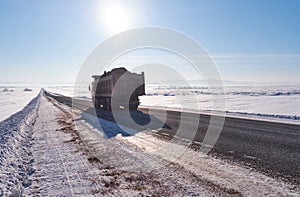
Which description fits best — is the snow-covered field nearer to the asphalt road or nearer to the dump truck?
→ the asphalt road

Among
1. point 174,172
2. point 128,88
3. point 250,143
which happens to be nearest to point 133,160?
point 174,172

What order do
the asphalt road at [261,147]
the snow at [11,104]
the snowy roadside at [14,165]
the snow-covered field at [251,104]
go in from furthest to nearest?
1. the snow at [11,104]
2. the snow-covered field at [251,104]
3. the asphalt road at [261,147]
4. the snowy roadside at [14,165]

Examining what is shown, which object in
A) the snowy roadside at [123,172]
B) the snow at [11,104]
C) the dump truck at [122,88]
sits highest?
the dump truck at [122,88]

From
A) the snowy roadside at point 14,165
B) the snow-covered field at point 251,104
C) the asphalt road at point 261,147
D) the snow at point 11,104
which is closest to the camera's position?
the snowy roadside at point 14,165

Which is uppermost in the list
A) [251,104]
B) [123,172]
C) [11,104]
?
[251,104]

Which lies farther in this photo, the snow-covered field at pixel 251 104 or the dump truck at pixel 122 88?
the dump truck at pixel 122 88

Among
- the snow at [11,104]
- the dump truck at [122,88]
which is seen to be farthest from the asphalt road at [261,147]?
the snow at [11,104]

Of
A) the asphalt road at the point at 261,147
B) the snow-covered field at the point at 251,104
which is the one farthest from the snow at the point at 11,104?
the asphalt road at the point at 261,147

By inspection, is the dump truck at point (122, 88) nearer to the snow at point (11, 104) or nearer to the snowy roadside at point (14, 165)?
the snow at point (11, 104)

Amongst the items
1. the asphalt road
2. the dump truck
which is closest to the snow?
the dump truck

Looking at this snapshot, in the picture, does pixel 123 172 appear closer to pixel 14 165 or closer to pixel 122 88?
pixel 14 165

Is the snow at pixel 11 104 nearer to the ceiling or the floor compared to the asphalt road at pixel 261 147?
nearer to the floor

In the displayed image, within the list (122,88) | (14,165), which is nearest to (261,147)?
(14,165)

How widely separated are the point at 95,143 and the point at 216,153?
373 cm
